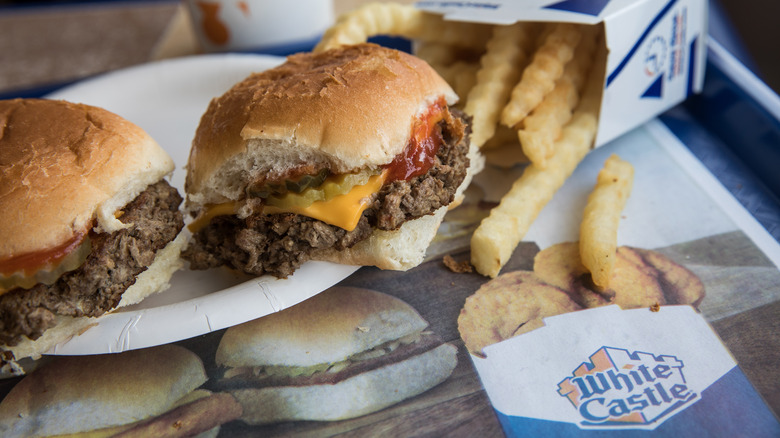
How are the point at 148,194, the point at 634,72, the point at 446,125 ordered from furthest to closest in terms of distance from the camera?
the point at 634,72, the point at 446,125, the point at 148,194

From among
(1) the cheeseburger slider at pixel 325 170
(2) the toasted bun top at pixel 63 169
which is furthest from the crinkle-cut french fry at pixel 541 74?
(2) the toasted bun top at pixel 63 169

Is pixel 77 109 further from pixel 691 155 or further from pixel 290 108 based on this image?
pixel 691 155

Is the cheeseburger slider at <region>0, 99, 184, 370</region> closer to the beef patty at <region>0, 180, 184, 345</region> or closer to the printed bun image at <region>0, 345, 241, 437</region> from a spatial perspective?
the beef patty at <region>0, 180, 184, 345</region>

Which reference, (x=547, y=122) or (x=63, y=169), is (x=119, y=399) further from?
(x=547, y=122)

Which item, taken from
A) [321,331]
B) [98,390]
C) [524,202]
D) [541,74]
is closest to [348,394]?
[321,331]

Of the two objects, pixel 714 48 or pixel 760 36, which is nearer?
pixel 714 48

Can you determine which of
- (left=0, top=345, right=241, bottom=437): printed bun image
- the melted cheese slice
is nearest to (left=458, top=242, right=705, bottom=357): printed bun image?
the melted cheese slice

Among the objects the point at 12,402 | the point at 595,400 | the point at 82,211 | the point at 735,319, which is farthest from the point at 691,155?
the point at 12,402
